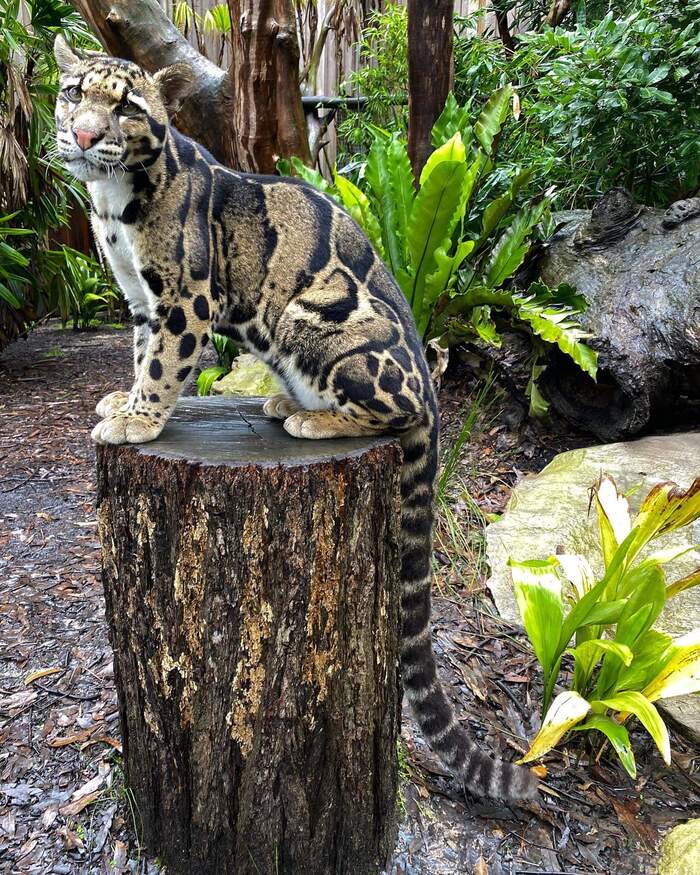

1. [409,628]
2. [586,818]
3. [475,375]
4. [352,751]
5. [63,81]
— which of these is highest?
[63,81]

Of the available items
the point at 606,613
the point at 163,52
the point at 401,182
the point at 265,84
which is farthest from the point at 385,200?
the point at 606,613

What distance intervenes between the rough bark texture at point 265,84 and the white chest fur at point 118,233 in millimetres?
3841

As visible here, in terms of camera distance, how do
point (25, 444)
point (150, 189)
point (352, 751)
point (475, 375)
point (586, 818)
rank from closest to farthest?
point (352, 751), point (150, 189), point (586, 818), point (25, 444), point (475, 375)

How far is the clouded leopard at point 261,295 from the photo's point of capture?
8.70ft

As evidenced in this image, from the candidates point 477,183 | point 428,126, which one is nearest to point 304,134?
point 428,126

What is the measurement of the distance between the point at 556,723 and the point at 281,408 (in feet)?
5.55

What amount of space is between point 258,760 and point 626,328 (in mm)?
4204

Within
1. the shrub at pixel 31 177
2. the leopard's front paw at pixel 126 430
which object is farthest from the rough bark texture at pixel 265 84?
the leopard's front paw at pixel 126 430

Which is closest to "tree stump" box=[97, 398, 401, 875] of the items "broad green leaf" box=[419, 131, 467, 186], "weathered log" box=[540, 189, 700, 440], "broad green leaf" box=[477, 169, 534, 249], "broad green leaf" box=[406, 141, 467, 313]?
"broad green leaf" box=[406, 141, 467, 313]

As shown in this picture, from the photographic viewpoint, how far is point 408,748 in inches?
128

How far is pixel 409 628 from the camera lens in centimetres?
289

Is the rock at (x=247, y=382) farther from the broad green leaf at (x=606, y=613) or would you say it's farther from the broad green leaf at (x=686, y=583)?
the broad green leaf at (x=686, y=583)

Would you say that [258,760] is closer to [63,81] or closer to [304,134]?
[63,81]

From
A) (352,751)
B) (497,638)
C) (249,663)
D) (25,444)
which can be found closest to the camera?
(249,663)
